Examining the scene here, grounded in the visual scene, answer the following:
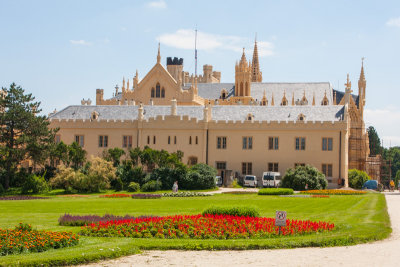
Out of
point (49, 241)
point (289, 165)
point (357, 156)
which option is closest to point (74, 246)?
point (49, 241)

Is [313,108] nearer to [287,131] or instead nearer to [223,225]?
[287,131]

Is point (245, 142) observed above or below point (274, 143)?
above

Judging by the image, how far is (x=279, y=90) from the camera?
103 m

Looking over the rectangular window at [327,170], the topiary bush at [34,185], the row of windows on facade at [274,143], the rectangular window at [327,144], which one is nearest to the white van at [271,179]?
the row of windows on facade at [274,143]

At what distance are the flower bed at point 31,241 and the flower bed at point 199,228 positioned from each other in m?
2.74

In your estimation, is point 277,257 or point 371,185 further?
point 371,185

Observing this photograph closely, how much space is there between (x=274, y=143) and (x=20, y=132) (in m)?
26.7

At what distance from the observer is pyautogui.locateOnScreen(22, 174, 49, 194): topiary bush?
50.5 meters

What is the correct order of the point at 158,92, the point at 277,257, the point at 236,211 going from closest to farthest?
the point at 277,257 → the point at 236,211 → the point at 158,92

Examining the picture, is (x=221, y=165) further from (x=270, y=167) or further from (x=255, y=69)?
(x=255, y=69)

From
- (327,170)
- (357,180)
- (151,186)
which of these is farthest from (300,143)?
(151,186)

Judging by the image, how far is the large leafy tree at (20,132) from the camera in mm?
52500

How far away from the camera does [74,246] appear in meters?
17.5

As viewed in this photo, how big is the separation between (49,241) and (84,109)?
5774 centimetres
